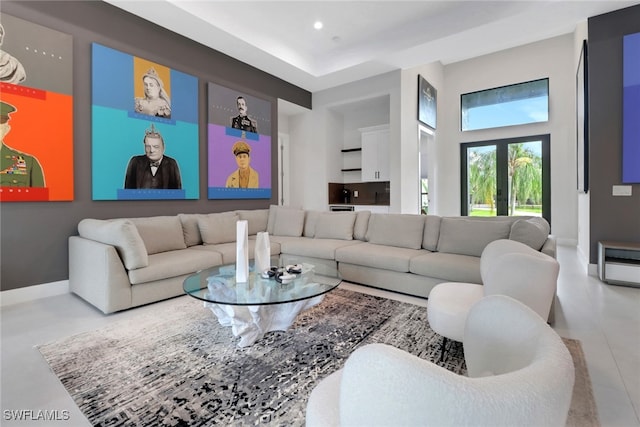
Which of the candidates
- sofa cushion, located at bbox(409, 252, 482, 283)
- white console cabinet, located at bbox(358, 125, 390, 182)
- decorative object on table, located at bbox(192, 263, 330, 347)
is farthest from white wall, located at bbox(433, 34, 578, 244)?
decorative object on table, located at bbox(192, 263, 330, 347)

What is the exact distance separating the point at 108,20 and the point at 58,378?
12.7 ft

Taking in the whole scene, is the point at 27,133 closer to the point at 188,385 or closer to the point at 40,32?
the point at 40,32

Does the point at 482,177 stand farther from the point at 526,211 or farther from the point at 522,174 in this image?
the point at 526,211

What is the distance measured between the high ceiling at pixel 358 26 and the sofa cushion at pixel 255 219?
2.56 metres

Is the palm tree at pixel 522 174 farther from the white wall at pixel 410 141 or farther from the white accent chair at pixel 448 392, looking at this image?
the white accent chair at pixel 448 392

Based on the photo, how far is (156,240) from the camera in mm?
3441

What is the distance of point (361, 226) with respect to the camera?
420 cm

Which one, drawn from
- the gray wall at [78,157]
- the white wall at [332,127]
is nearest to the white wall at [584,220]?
the white wall at [332,127]

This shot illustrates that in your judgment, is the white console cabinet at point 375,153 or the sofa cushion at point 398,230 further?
the white console cabinet at point 375,153

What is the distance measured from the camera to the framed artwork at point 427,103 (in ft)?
19.8

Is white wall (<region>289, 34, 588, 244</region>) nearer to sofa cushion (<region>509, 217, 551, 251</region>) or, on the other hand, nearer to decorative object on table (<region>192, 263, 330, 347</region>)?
sofa cushion (<region>509, 217, 551, 251</region>)

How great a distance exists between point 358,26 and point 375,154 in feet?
8.53

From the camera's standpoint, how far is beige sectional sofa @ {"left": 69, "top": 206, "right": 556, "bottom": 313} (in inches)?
108

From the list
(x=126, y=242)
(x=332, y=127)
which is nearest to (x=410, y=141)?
(x=332, y=127)
